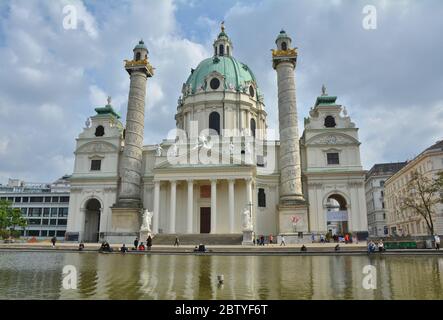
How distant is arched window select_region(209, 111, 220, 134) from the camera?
5350 cm

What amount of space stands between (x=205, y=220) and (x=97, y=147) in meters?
18.2

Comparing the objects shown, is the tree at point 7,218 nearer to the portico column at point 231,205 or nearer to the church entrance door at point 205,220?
the church entrance door at point 205,220

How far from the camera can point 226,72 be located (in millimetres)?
56812

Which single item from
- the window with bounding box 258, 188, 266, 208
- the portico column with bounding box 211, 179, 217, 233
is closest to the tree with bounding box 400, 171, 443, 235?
the window with bounding box 258, 188, 266, 208

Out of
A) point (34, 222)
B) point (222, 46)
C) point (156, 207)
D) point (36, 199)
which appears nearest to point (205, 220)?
point (156, 207)

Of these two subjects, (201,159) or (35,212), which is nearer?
(201,159)

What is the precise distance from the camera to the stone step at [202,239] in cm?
3681

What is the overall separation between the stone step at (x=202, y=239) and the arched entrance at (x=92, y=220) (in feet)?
50.2

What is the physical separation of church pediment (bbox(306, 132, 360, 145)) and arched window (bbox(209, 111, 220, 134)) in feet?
45.8

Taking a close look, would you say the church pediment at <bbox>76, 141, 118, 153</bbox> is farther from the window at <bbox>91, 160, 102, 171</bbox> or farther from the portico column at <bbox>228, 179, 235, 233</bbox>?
the portico column at <bbox>228, 179, 235, 233</bbox>

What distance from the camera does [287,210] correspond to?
131 ft

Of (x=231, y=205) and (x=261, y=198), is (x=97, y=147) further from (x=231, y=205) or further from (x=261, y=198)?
(x=261, y=198)
